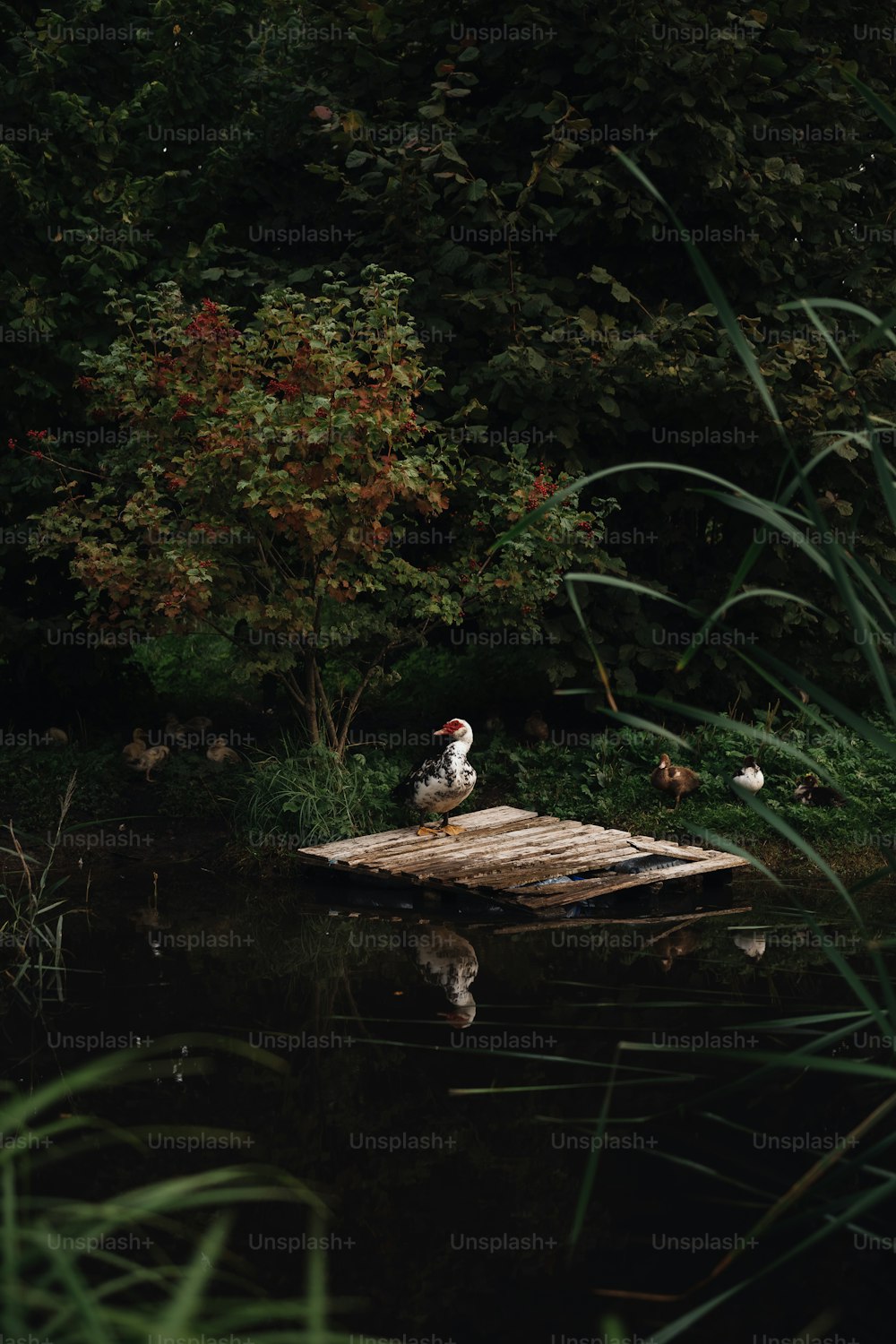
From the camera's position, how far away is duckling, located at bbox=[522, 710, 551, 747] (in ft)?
42.3

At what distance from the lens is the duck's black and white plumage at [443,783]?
10422 mm

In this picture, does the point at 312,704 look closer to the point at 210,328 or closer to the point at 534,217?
the point at 210,328

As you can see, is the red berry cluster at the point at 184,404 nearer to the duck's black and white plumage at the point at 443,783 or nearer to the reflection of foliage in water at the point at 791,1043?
the duck's black and white plumage at the point at 443,783

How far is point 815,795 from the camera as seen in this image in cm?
1104

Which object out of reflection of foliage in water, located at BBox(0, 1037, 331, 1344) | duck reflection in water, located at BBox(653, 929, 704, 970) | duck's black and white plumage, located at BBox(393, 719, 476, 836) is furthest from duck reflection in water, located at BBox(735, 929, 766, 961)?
reflection of foliage in water, located at BBox(0, 1037, 331, 1344)

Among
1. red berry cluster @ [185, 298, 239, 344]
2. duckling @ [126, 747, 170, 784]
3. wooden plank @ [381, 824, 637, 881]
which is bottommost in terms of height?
duckling @ [126, 747, 170, 784]

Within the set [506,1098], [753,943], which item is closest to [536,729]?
[753,943]

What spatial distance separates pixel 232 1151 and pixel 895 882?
6.24 m

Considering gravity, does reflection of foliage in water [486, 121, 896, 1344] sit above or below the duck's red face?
above

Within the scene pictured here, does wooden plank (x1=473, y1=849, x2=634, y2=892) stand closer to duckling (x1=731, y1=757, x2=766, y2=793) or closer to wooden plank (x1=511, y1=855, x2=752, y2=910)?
wooden plank (x1=511, y1=855, x2=752, y2=910)

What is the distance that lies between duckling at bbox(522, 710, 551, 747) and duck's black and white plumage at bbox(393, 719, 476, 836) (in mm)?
2219

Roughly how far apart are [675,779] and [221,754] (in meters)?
3.79

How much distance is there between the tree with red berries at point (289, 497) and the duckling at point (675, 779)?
1.60 metres

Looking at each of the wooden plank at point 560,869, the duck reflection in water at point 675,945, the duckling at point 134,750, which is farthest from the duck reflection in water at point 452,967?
the duckling at point 134,750
